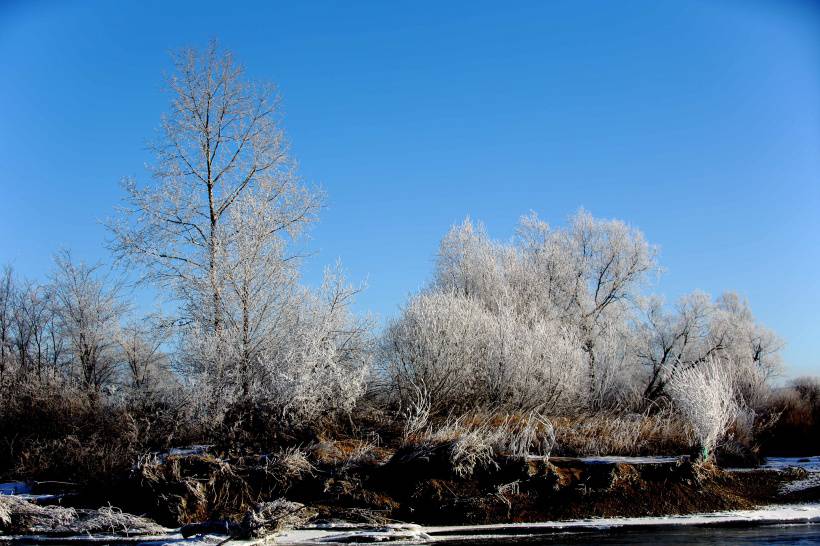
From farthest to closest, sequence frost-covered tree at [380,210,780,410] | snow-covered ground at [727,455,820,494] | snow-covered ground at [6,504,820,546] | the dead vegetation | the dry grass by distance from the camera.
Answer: frost-covered tree at [380,210,780,410] → the dry grass → snow-covered ground at [727,455,820,494] → the dead vegetation → snow-covered ground at [6,504,820,546]

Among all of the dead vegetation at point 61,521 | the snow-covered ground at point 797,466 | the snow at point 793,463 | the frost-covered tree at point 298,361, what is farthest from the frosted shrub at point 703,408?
the dead vegetation at point 61,521

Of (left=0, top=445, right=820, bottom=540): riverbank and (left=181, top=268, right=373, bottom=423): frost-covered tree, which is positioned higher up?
(left=181, top=268, right=373, bottom=423): frost-covered tree

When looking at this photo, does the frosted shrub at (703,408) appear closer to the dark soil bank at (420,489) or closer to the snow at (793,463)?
the dark soil bank at (420,489)

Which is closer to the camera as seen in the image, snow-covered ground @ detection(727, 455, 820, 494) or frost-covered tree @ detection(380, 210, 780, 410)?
snow-covered ground @ detection(727, 455, 820, 494)

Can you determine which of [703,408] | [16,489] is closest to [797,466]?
[703,408]

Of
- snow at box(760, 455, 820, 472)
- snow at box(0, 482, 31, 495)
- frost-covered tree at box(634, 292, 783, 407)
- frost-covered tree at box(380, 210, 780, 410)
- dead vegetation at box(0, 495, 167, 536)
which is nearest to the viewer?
dead vegetation at box(0, 495, 167, 536)

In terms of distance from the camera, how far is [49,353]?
26906 mm

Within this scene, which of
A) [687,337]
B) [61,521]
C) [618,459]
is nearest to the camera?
[61,521]

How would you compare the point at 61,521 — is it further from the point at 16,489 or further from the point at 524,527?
the point at 524,527

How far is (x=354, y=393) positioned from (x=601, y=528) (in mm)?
5885

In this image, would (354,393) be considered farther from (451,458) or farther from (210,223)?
(210,223)

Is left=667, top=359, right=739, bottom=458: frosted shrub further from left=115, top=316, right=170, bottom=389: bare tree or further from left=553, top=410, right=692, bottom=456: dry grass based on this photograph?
left=115, top=316, right=170, bottom=389: bare tree

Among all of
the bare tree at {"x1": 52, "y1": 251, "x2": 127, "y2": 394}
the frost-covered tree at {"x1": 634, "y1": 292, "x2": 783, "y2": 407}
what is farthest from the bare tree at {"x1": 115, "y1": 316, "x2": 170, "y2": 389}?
the frost-covered tree at {"x1": 634, "y1": 292, "x2": 783, "y2": 407}

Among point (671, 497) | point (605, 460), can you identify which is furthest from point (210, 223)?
point (671, 497)
